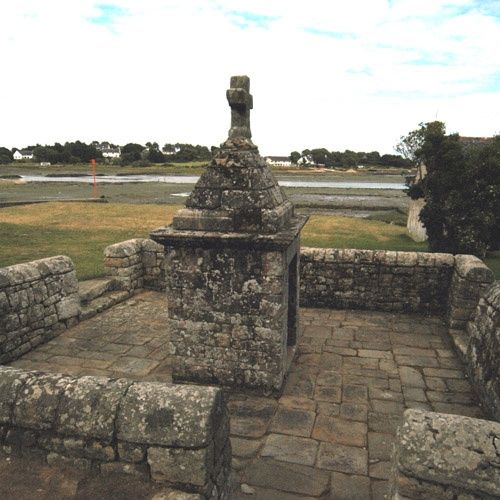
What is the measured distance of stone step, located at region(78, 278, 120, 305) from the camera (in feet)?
28.6

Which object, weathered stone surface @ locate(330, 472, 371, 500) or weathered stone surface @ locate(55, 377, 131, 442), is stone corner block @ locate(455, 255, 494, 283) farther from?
weathered stone surface @ locate(55, 377, 131, 442)

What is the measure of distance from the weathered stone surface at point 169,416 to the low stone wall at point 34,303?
4748 millimetres

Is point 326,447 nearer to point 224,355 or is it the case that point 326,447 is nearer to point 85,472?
point 224,355

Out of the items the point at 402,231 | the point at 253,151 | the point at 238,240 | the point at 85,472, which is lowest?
the point at 402,231

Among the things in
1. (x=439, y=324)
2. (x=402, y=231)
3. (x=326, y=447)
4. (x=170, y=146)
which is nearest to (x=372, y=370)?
(x=326, y=447)

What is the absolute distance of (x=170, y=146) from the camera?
17075cm

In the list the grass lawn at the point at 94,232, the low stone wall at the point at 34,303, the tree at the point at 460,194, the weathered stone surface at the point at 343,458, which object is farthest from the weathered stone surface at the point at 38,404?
the tree at the point at 460,194

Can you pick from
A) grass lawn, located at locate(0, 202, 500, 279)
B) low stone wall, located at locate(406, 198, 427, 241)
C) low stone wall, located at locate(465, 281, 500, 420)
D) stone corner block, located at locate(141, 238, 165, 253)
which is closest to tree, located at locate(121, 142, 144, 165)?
grass lawn, located at locate(0, 202, 500, 279)

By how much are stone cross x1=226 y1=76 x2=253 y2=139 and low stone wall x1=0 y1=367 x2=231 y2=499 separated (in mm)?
3661

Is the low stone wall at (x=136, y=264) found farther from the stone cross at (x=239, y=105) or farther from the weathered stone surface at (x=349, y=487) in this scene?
the weathered stone surface at (x=349, y=487)

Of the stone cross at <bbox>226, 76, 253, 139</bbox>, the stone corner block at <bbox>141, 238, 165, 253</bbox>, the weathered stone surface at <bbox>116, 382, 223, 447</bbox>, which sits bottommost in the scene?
the stone corner block at <bbox>141, 238, 165, 253</bbox>

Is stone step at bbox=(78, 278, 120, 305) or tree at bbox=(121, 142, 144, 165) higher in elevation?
tree at bbox=(121, 142, 144, 165)

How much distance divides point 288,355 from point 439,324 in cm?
357

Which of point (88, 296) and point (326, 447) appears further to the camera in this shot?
point (88, 296)
